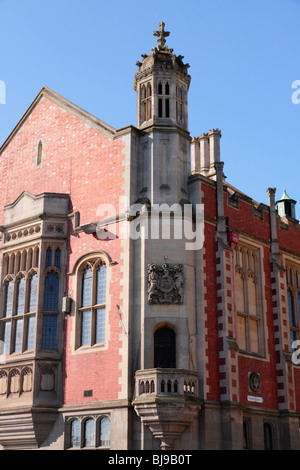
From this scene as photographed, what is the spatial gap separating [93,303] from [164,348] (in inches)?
139

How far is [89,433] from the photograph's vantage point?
2398cm

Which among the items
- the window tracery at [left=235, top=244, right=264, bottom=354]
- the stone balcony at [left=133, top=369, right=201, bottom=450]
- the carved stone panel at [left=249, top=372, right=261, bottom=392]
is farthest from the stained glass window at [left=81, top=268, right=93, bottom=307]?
the carved stone panel at [left=249, top=372, right=261, bottom=392]

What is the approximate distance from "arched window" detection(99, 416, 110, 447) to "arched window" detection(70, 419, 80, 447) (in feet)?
3.91

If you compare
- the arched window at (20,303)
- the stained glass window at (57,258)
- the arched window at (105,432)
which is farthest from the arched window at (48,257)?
the arched window at (105,432)

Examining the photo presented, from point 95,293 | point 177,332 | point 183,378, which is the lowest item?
point 183,378

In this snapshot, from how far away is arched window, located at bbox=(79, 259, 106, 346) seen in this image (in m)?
25.3

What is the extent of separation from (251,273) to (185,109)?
298 inches

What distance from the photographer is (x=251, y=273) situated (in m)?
28.6

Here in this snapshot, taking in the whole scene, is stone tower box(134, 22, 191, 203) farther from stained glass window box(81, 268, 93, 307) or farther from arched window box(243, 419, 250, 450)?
arched window box(243, 419, 250, 450)

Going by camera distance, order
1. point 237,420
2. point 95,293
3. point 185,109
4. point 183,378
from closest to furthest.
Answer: point 183,378 < point 237,420 < point 95,293 < point 185,109

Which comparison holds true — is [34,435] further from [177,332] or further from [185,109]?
[185,109]

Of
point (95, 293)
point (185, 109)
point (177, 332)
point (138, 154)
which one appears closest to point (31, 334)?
point (95, 293)

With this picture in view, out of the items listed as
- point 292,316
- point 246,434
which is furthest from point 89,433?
point 292,316

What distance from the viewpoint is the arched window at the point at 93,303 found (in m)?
25.3
